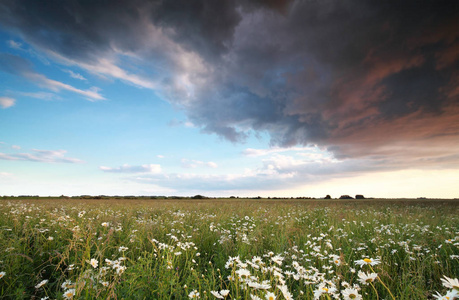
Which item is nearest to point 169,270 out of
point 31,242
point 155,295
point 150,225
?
point 155,295

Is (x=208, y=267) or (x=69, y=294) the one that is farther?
(x=208, y=267)

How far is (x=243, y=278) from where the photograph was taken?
2.93 metres

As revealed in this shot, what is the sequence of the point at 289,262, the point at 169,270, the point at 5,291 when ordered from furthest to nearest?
the point at 289,262 → the point at 169,270 → the point at 5,291

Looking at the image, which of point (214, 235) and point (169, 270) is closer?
point (169, 270)

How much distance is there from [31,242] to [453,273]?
950 cm

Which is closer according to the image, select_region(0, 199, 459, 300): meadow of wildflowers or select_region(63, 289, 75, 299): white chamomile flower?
select_region(63, 289, 75, 299): white chamomile flower

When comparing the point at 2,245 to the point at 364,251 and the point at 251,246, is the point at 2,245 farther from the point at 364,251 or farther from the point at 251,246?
the point at 364,251

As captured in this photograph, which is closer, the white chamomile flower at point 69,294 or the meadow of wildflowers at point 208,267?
A: the white chamomile flower at point 69,294

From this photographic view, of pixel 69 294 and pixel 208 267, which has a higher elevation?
pixel 69 294

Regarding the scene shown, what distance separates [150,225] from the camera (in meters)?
7.14

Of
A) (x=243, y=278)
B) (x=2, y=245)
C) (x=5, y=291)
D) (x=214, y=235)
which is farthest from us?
(x=214, y=235)

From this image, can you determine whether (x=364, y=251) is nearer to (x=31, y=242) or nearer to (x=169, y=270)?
(x=169, y=270)

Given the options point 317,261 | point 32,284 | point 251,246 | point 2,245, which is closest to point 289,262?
point 317,261

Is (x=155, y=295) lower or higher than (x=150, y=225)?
lower
